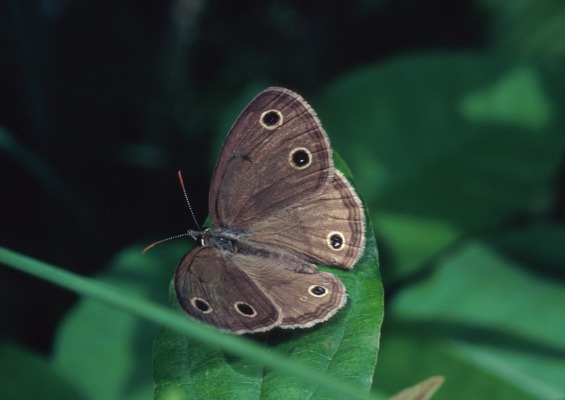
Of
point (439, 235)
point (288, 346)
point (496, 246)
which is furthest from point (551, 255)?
point (288, 346)

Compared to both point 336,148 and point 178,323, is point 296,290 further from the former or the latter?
point 336,148

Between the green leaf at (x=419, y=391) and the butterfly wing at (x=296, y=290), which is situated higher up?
the green leaf at (x=419, y=391)

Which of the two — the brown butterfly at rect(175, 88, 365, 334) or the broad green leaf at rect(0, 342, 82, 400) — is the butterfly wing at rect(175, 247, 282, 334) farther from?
the broad green leaf at rect(0, 342, 82, 400)

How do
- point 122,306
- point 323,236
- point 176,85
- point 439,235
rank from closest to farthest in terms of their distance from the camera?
point 122,306
point 323,236
point 439,235
point 176,85

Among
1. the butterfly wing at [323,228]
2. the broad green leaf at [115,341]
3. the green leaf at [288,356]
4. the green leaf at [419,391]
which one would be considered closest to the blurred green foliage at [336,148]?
the broad green leaf at [115,341]

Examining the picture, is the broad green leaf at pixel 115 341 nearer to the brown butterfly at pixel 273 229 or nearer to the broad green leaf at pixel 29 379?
the broad green leaf at pixel 29 379

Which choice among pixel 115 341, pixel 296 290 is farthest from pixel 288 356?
pixel 115 341

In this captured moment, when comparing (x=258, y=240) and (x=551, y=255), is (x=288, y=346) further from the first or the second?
(x=551, y=255)
